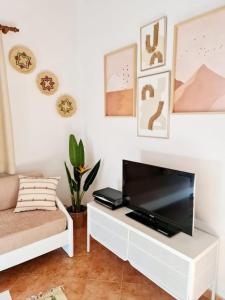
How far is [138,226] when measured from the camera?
1.74 metres

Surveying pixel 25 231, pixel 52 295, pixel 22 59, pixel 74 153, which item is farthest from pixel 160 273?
pixel 22 59

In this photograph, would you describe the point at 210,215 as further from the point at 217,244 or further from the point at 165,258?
the point at 165,258

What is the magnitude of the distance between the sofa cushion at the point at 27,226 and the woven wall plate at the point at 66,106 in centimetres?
128

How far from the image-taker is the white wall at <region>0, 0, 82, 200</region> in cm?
243

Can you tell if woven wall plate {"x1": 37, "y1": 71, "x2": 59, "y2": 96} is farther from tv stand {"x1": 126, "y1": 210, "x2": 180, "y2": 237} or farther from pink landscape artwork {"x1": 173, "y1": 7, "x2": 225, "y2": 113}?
tv stand {"x1": 126, "y1": 210, "x2": 180, "y2": 237}

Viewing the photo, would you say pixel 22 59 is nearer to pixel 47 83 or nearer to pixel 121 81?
pixel 47 83

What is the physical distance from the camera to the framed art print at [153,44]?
5.99 feet

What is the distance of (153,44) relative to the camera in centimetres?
191

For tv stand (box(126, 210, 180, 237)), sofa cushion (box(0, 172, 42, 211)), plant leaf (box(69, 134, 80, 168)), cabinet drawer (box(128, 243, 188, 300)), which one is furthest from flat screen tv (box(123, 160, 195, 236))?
sofa cushion (box(0, 172, 42, 211))

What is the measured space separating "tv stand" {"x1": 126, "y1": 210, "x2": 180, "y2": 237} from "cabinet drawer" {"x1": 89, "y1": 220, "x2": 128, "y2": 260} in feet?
0.66

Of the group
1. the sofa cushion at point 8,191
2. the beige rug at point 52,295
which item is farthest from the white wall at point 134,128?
the beige rug at point 52,295

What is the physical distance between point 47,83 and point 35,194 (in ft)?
4.49

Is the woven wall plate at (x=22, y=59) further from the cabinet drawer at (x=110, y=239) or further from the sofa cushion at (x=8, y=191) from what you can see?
the cabinet drawer at (x=110, y=239)

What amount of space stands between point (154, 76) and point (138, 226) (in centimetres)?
132
